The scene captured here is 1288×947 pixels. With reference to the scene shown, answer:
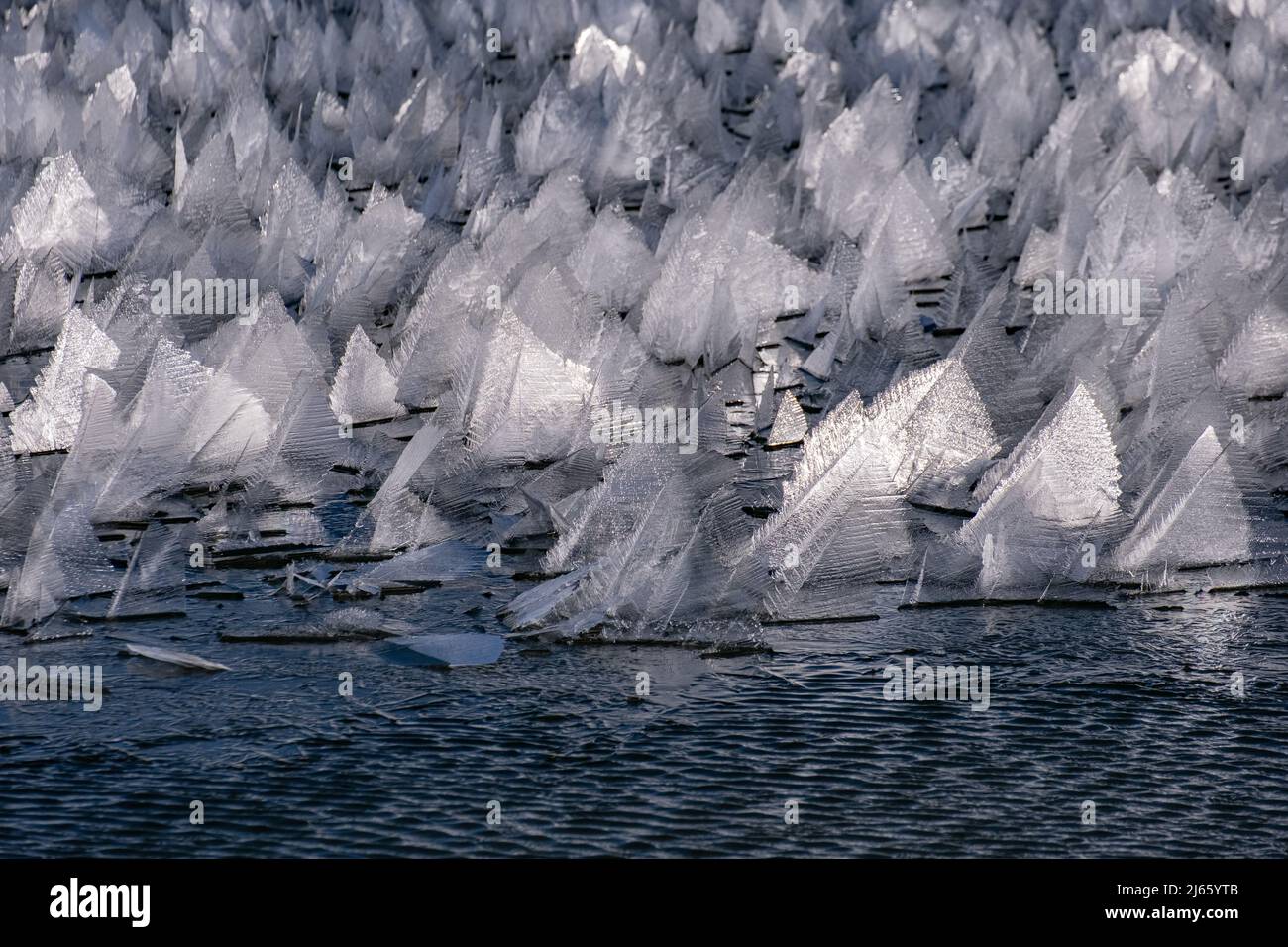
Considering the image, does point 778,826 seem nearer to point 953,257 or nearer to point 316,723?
point 316,723

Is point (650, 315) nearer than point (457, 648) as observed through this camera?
No

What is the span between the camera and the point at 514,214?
23.3 feet

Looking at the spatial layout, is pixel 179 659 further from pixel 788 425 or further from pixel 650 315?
pixel 650 315

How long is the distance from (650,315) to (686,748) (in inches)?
112

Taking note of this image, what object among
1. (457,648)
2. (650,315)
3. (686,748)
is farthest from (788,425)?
(686,748)

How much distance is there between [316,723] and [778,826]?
3.20 feet

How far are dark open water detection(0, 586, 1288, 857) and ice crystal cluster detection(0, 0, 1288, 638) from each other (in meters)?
0.23

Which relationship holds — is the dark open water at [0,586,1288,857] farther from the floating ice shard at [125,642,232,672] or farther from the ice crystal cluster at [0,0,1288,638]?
the ice crystal cluster at [0,0,1288,638]

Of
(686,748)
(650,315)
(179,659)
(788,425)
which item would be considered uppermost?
(650,315)

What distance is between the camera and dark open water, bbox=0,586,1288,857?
3.51 meters

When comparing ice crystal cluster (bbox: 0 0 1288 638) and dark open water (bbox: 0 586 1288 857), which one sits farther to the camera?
ice crystal cluster (bbox: 0 0 1288 638)

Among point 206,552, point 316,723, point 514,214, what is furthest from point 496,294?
point 316,723

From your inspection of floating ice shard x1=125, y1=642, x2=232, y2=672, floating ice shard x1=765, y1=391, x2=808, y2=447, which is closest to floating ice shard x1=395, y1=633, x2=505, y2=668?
floating ice shard x1=125, y1=642, x2=232, y2=672

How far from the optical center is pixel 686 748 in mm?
3848
